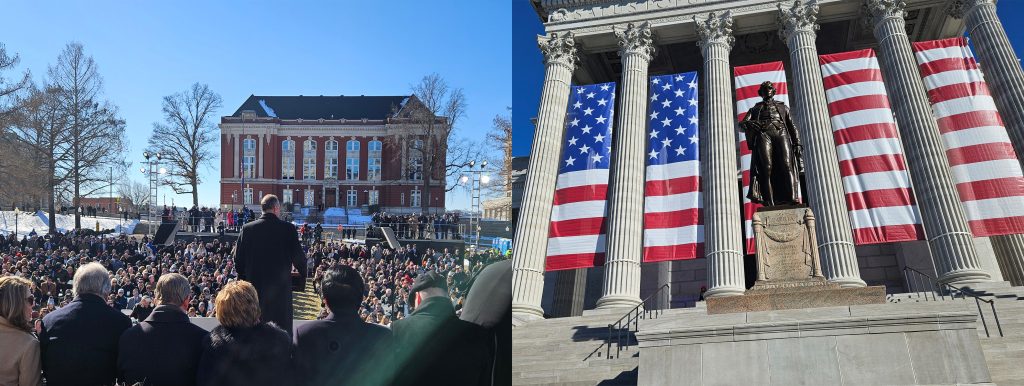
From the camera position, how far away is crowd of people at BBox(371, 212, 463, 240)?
8.87 meters

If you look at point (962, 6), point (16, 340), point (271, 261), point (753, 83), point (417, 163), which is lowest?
point (16, 340)

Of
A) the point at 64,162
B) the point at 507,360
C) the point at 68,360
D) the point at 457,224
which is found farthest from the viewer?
the point at 64,162

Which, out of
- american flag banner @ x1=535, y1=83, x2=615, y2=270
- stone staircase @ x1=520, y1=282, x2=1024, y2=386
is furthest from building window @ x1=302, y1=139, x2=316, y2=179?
american flag banner @ x1=535, y1=83, x2=615, y2=270

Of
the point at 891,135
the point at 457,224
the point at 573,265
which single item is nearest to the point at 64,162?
the point at 457,224

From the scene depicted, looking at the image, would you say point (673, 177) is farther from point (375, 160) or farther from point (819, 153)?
point (375, 160)

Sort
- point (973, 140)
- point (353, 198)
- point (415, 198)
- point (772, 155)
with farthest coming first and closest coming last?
point (973, 140) → point (772, 155) → point (353, 198) → point (415, 198)

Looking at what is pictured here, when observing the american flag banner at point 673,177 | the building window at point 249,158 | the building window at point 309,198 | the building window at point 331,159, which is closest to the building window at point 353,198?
the building window at point 331,159

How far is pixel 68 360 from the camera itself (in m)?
5.10

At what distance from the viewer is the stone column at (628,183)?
Answer: 24.6 meters

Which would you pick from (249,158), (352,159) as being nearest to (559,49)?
(352,159)

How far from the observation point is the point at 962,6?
1077 inches

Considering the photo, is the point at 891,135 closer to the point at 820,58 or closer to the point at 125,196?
the point at 820,58

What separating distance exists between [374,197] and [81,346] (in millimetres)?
5204

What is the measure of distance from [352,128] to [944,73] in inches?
878
